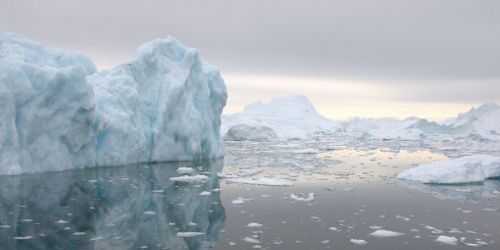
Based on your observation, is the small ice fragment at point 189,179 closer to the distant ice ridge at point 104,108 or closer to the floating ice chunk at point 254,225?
the distant ice ridge at point 104,108

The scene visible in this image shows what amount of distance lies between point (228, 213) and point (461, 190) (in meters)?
7.75

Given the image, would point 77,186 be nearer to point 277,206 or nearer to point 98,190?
point 98,190

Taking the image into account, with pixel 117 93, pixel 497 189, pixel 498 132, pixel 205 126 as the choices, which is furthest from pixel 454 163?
pixel 498 132

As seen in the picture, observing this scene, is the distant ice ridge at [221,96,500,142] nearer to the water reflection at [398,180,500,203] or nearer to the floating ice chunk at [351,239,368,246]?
the water reflection at [398,180,500,203]

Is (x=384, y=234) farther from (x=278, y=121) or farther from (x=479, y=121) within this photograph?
(x=479, y=121)

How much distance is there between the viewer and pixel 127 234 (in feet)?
27.4

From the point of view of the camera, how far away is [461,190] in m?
14.1

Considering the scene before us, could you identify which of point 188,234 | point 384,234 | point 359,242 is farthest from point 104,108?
point 359,242

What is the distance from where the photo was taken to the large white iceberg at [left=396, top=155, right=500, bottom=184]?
1548 cm

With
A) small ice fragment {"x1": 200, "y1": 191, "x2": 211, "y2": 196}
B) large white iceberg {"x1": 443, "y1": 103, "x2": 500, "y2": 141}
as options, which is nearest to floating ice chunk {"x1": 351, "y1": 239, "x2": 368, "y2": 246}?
small ice fragment {"x1": 200, "y1": 191, "x2": 211, "y2": 196}

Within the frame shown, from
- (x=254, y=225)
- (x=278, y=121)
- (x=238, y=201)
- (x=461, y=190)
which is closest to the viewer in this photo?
(x=254, y=225)

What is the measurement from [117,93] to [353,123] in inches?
2782

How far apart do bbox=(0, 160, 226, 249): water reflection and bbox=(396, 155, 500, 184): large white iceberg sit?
6864mm

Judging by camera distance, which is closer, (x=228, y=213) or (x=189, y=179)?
(x=228, y=213)
